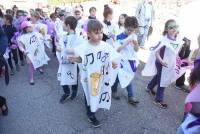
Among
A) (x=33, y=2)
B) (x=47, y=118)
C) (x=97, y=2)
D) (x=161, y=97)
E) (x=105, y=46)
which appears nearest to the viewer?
(x=105, y=46)

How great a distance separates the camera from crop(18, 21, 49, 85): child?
23.2 ft

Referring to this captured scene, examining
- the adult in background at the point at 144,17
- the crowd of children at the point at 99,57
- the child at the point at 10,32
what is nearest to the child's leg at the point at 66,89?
the crowd of children at the point at 99,57

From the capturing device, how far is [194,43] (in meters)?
8.84

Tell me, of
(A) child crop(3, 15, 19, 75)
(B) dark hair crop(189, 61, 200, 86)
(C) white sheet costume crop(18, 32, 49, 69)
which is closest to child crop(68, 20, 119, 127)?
(B) dark hair crop(189, 61, 200, 86)

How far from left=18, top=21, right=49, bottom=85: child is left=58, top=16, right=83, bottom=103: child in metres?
1.46

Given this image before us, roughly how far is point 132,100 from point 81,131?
1351 mm

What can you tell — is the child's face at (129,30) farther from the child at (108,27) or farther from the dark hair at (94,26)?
the child at (108,27)

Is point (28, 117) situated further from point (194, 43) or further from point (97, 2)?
point (97, 2)

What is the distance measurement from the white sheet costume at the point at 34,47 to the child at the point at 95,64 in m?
2.61

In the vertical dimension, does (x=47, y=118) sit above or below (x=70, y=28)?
below

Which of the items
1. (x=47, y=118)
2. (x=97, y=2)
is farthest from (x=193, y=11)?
(x=97, y=2)

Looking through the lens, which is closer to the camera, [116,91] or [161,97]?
[161,97]

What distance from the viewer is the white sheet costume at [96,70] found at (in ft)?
15.4

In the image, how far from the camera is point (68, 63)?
5.66 metres
